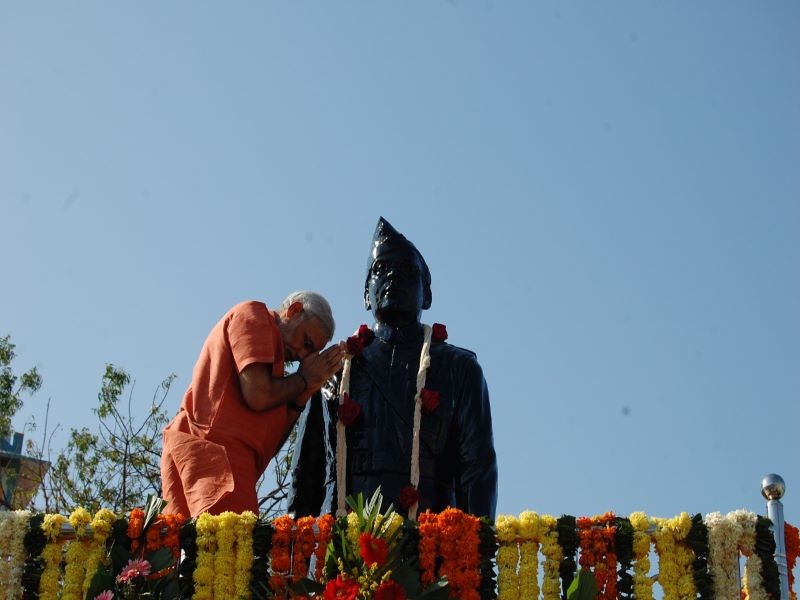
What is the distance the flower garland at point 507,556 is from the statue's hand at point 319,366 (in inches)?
65.6

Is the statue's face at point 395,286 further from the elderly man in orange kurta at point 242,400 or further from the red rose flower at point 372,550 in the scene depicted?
the red rose flower at point 372,550

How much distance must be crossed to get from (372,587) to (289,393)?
1.74 meters

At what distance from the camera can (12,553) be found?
597 cm

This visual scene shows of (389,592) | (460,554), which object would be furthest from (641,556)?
Answer: (389,592)

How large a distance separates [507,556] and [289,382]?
177 centimetres

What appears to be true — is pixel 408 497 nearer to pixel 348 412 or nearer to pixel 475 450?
pixel 475 450

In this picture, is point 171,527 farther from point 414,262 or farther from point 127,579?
point 414,262

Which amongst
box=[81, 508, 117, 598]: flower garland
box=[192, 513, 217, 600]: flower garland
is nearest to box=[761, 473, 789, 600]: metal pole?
box=[192, 513, 217, 600]: flower garland

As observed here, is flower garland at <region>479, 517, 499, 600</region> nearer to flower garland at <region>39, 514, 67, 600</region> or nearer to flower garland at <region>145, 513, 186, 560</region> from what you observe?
flower garland at <region>145, 513, 186, 560</region>

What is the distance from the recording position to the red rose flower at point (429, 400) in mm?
7719

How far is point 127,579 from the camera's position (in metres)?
5.77

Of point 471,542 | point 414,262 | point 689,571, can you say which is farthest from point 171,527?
point 414,262

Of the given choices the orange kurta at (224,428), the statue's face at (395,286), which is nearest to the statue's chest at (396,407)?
the statue's face at (395,286)

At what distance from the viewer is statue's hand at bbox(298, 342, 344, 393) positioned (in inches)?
285
